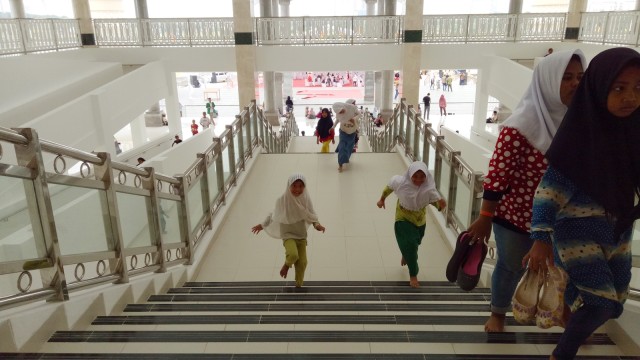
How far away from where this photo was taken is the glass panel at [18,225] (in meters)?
2.45

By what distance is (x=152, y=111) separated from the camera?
2055cm

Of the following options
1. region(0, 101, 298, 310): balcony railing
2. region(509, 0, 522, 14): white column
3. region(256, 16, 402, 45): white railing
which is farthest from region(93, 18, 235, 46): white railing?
region(0, 101, 298, 310): balcony railing

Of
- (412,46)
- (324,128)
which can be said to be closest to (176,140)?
(324,128)

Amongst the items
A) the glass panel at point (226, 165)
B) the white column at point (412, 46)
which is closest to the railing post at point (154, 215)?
the glass panel at point (226, 165)

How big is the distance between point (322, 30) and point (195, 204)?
9.18 m

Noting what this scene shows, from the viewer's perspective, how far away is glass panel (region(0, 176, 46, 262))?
96.3 inches

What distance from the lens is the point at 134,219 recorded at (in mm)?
3730

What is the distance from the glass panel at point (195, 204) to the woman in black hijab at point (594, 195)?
3.71 m

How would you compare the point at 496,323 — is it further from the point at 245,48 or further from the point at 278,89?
the point at 278,89

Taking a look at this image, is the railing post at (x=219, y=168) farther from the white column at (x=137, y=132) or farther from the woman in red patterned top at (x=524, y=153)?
the white column at (x=137, y=132)

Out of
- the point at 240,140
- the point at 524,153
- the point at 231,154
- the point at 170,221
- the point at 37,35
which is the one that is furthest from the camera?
the point at 37,35

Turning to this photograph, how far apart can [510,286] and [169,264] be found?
311cm

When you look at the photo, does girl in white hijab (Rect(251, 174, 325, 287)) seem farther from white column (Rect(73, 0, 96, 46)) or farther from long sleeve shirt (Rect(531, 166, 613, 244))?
white column (Rect(73, 0, 96, 46))

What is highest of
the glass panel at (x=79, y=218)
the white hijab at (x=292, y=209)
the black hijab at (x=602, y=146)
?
the black hijab at (x=602, y=146)
